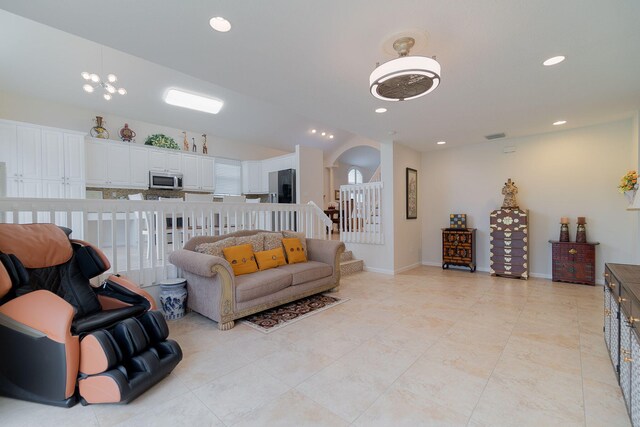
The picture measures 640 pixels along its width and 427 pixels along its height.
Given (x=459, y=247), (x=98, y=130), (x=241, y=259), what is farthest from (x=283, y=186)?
(x=459, y=247)

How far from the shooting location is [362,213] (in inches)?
216

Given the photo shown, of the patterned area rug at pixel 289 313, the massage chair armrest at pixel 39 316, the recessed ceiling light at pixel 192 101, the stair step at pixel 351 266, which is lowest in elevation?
the patterned area rug at pixel 289 313

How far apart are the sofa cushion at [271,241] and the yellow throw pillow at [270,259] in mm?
92

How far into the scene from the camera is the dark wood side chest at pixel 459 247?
5.20 meters

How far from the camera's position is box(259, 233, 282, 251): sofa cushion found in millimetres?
3713

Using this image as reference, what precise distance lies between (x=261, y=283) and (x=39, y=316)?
5.52 feet

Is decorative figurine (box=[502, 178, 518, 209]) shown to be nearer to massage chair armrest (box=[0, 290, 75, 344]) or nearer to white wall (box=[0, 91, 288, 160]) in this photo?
massage chair armrest (box=[0, 290, 75, 344])

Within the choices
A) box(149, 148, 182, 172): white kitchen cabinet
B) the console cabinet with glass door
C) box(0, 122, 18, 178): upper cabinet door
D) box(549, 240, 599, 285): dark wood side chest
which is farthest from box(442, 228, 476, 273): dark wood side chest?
box(0, 122, 18, 178): upper cabinet door

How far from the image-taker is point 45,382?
5.47 feet

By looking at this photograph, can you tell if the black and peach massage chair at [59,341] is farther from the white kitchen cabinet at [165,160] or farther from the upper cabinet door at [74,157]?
the white kitchen cabinet at [165,160]

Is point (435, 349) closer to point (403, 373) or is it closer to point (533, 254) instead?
point (403, 373)

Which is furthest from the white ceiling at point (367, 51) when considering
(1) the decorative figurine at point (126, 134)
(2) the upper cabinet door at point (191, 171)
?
→ (2) the upper cabinet door at point (191, 171)

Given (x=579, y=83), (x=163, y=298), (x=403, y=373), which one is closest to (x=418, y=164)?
(x=579, y=83)

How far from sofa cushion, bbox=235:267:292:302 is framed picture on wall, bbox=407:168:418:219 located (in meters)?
3.28
